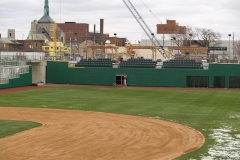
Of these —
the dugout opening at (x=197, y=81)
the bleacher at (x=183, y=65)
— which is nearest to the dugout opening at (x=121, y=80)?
the bleacher at (x=183, y=65)

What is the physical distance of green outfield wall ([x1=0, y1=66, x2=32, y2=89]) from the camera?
53528mm

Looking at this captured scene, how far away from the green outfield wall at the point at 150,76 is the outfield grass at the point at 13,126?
3788 centimetres

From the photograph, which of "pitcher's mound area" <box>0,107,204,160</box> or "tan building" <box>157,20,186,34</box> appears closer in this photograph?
"pitcher's mound area" <box>0,107,204,160</box>

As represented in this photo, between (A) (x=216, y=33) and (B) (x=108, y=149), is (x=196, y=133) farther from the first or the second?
(A) (x=216, y=33)

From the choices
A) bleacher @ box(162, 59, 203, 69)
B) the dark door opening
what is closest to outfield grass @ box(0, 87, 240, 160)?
the dark door opening

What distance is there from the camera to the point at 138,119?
29.3 m

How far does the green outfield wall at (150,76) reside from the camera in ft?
205

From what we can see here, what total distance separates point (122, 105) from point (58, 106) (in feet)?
17.9

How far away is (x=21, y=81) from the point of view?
2244 inches

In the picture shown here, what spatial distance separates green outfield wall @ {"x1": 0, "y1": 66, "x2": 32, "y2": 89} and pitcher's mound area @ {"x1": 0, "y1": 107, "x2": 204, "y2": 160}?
23.4m

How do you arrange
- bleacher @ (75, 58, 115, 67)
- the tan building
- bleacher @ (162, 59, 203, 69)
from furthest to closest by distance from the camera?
the tan building
bleacher @ (75, 58, 115, 67)
bleacher @ (162, 59, 203, 69)

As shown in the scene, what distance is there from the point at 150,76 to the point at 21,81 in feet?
60.8

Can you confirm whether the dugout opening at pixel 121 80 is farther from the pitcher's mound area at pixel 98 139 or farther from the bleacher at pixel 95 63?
the pitcher's mound area at pixel 98 139

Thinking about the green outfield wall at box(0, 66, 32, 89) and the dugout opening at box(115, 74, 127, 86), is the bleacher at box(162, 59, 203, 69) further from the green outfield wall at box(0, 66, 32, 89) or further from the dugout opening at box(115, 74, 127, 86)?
the green outfield wall at box(0, 66, 32, 89)
